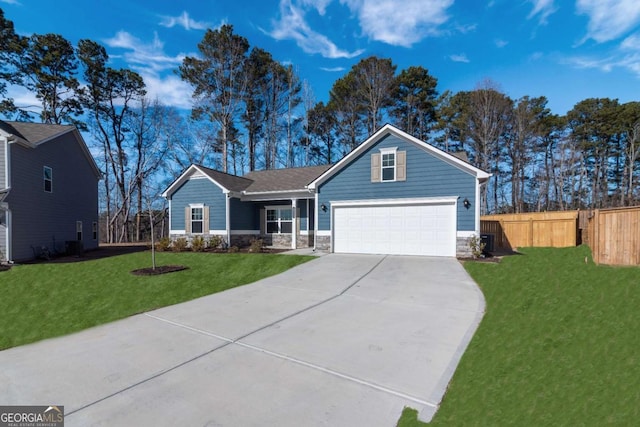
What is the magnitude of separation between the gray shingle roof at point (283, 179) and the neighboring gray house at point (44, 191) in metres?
9.94

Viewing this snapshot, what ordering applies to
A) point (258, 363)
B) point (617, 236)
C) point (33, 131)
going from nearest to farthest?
point (258, 363)
point (617, 236)
point (33, 131)

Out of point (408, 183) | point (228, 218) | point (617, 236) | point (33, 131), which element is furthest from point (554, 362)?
point (33, 131)

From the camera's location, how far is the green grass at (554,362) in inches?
99.0

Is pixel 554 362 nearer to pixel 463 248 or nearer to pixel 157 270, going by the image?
pixel 463 248

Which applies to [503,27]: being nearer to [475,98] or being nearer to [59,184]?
[475,98]

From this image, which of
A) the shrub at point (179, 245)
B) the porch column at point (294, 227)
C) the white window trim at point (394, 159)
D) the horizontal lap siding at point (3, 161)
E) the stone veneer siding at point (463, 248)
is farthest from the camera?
the porch column at point (294, 227)

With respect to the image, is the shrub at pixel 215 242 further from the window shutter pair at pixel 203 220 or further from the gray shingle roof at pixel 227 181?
the gray shingle roof at pixel 227 181

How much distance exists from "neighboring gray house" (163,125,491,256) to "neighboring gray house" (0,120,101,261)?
5.40 metres

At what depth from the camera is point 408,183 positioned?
495 inches

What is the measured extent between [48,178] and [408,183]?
1815 cm

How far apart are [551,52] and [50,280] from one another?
928 inches

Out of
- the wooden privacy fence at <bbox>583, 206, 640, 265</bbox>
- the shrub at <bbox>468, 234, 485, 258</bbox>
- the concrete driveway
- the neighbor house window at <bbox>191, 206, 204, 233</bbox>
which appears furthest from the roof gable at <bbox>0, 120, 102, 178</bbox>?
the wooden privacy fence at <bbox>583, 206, 640, 265</bbox>

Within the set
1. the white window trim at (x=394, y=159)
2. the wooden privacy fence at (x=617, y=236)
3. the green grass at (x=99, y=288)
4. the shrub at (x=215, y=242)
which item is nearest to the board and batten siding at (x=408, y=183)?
the white window trim at (x=394, y=159)

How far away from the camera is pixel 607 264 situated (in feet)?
27.5
